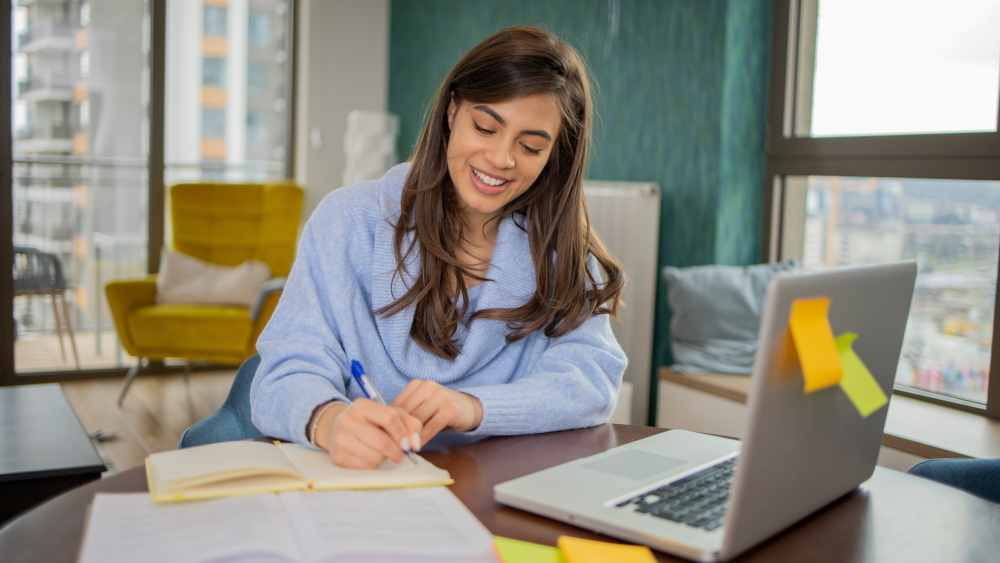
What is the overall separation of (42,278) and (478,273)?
3.49 metres

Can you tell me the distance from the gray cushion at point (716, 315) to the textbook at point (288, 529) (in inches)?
79.4

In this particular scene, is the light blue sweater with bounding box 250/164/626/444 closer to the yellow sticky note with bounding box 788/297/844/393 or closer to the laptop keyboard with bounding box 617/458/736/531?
the laptop keyboard with bounding box 617/458/736/531

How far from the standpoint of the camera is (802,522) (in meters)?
0.83

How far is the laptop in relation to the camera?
65 cm

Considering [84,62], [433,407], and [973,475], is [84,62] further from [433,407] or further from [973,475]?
[973,475]

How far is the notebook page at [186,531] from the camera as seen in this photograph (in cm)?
64

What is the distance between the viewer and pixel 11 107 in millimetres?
3830

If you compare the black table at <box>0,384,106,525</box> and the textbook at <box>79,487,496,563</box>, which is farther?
the black table at <box>0,384,106,525</box>

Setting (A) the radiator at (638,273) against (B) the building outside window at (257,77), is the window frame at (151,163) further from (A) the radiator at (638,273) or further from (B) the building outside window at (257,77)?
(A) the radiator at (638,273)

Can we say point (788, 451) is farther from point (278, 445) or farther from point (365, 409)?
point (278, 445)

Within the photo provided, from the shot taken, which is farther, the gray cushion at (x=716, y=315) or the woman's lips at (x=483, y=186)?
the gray cushion at (x=716, y=315)

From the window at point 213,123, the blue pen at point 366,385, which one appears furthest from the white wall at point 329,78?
the blue pen at point 366,385

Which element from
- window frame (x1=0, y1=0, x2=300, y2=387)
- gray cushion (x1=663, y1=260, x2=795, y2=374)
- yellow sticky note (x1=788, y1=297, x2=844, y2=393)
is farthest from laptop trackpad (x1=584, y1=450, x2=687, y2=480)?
window frame (x1=0, y1=0, x2=300, y2=387)

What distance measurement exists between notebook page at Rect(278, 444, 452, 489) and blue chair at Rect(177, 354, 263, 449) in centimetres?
30
